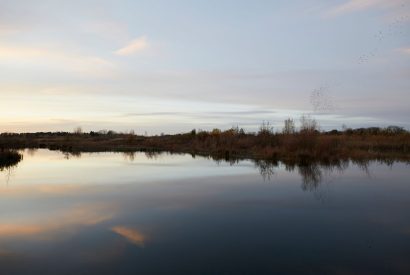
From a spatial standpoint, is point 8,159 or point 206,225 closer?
point 206,225

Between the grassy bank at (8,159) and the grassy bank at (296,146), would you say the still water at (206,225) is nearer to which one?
the grassy bank at (8,159)

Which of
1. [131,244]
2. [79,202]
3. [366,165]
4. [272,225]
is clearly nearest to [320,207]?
[272,225]

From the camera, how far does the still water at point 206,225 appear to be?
5102mm

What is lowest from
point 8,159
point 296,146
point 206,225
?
point 206,225

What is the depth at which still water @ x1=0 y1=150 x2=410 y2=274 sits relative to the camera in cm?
510

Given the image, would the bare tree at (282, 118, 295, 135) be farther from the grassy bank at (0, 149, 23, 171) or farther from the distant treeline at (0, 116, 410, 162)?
the grassy bank at (0, 149, 23, 171)

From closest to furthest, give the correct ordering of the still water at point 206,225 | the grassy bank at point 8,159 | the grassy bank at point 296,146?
the still water at point 206,225 < the grassy bank at point 8,159 < the grassy bank at point 296,146

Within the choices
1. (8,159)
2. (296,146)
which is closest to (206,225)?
(296,146)

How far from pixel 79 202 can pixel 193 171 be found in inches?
268

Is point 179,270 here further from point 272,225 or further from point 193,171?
point 193,171

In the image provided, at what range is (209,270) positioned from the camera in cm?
487

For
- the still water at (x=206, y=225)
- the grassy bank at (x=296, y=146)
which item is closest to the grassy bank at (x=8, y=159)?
the still water at (x=206, y=225)

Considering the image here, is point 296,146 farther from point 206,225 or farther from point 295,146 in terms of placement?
point 206,225

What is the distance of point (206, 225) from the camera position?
7066mm
